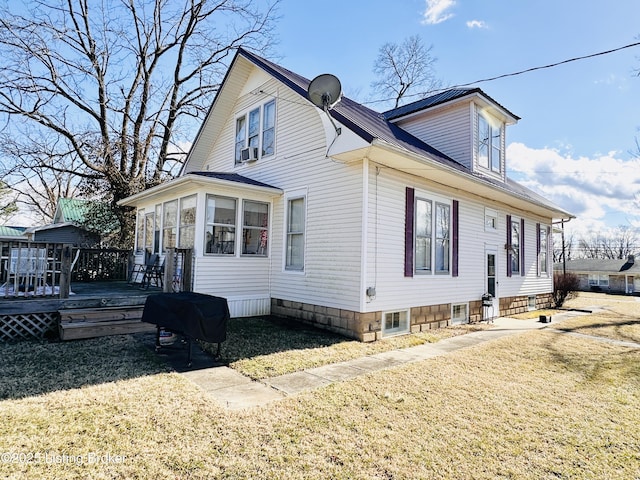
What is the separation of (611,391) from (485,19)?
29.8ft

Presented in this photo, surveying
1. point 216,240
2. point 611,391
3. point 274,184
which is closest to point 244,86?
point 274,184

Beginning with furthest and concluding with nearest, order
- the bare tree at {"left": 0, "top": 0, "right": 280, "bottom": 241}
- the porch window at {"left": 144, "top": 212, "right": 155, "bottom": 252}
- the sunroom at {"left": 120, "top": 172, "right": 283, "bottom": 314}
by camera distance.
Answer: the bare tree at {"left": 0, "top": 0, "right": 280, "bottom": 241} < the porch window at {"left": 144, "top": 212, "right": 155, "bottom": 252} < the sunroom at {"left": 120, "top": 172, "right": 283, "bottom": 314}

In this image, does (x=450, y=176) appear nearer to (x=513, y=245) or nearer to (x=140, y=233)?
(x=513, y=245)

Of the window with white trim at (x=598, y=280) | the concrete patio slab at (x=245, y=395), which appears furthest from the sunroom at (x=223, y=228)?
the window with white trim at (x=598, y=280)

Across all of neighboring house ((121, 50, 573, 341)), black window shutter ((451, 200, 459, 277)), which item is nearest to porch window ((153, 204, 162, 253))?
neighboring house ((121, 50, 573, 341))

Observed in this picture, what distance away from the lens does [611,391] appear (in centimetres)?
493

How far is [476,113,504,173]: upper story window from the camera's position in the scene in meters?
11.1

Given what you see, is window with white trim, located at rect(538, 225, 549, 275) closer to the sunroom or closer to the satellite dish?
the sunroom

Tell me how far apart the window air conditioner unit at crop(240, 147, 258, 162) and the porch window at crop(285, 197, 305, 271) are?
2040 mm

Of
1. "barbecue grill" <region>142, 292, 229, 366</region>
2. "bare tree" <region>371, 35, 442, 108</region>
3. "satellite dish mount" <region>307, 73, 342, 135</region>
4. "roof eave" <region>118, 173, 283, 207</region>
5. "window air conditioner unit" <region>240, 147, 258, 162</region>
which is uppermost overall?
"bare tree" <region>371, 35, 442, 108</region>

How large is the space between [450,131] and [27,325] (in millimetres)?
11071

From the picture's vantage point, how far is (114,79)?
18.3 metres

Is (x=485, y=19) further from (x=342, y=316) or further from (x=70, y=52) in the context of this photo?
(x=70, y=52)

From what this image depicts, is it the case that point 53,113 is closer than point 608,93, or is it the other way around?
point 608,93
